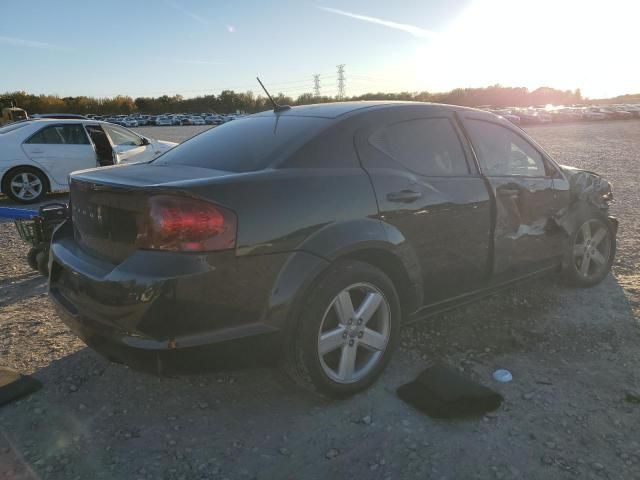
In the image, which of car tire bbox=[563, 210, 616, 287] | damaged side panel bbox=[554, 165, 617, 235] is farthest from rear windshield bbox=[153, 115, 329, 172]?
car tire bbox=[563, 210, 616, 287]

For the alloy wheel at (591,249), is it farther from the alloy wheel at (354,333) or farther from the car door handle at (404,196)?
the alloy wheel at (354,333)

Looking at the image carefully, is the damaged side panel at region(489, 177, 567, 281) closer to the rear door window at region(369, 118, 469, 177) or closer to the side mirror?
the side mirror

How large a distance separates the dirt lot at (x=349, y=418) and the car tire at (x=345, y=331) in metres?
0.18

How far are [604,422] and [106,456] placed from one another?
8.41 feet

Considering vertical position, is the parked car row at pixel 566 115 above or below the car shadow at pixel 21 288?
below

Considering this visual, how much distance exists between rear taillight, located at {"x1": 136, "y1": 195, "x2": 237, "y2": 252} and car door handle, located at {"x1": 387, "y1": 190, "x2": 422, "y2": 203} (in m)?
1.06

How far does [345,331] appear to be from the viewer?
2.92 meters

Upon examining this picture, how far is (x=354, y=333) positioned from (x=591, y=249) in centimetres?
296

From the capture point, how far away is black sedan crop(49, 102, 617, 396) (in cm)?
240

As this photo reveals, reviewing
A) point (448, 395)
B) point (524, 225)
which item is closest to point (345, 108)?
point (524, 225)

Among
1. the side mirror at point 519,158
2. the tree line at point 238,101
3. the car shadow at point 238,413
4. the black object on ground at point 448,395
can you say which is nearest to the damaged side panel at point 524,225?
the side mirror at point 519,158

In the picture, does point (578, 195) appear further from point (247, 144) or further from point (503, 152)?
point (247, 144)

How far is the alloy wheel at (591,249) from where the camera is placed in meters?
4.67

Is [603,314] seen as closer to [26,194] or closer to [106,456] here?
[106,456]
